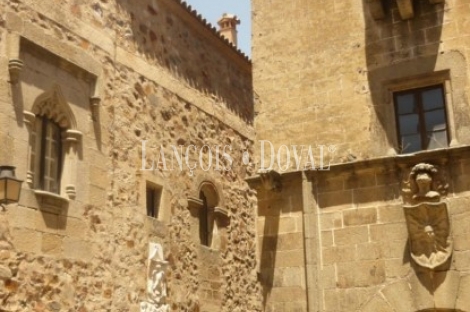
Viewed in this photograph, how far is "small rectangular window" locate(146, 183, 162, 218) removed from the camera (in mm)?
11695

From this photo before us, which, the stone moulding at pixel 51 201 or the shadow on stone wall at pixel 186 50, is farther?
the shadow on stone wall at pixel 186 50

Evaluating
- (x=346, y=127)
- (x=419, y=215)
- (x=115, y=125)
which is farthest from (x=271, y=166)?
(x=115, y=125)

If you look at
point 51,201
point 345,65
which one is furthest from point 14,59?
point 345,65

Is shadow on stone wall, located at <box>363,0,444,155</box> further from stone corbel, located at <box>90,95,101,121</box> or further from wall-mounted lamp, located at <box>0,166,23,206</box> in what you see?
wall-mounted lamp, located at <box>0,166,23,206</box>

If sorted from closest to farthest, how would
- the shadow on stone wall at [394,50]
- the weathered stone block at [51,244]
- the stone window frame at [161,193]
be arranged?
the shadow on stone wall at [394,50]
the weathered stone block at [51,244]
the stone window frame at [161,193]

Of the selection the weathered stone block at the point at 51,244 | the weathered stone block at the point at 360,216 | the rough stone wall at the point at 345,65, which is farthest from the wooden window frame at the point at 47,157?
the weathered stone block at the point at 360,216

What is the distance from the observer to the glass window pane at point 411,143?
8.42 meters

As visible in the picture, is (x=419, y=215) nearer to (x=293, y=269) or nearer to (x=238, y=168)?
(x=293, y=269)

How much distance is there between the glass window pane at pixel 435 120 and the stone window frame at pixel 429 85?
2.9 inches

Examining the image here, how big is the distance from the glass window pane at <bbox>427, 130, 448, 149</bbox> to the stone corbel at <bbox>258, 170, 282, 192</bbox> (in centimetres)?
191

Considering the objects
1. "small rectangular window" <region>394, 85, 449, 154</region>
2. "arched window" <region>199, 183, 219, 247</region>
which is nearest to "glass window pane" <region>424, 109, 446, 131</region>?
"small rectangular window" <region>394, 85, 449, 154</region>

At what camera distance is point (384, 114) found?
8.66 metres

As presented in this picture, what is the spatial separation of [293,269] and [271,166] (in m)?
1.41

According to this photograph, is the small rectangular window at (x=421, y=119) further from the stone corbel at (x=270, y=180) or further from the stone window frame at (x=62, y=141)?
the stone window frame at (x=62, y=141)
